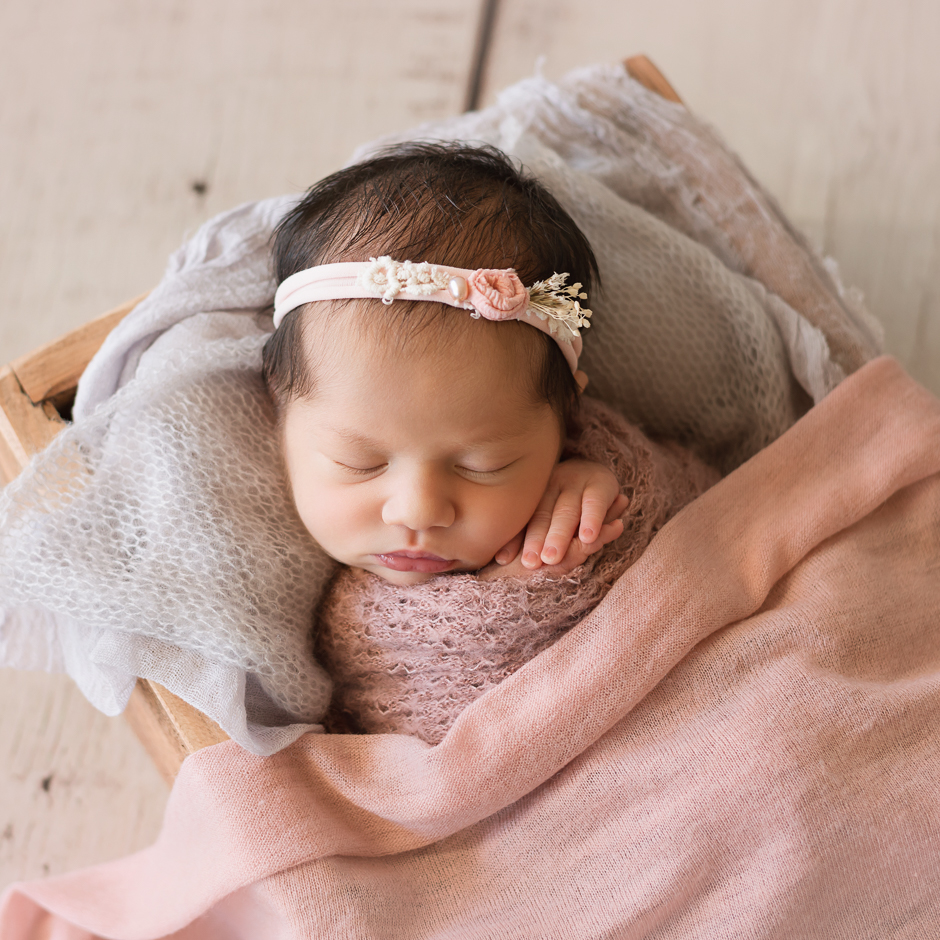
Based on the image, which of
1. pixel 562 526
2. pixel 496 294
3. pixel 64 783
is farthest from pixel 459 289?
pixel 64 783

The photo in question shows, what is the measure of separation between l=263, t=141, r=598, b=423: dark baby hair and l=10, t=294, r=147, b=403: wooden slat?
23cm

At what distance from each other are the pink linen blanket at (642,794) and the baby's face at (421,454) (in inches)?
5.7

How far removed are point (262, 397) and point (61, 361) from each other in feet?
0.78

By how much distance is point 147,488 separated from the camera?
0.93 metres

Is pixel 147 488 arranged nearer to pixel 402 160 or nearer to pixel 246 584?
pixel 246 584

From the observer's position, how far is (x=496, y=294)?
83 cm

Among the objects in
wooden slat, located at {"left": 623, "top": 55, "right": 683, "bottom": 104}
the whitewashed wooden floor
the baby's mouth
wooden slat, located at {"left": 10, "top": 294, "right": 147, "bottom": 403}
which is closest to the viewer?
the baby's mouth

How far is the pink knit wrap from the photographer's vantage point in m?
0.93

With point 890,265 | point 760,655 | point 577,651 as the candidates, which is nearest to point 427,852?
point 577,651

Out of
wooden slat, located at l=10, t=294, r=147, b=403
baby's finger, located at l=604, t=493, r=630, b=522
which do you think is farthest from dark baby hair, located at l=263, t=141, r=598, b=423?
wooden slat, located at l=10, t=294, r=147, b=403

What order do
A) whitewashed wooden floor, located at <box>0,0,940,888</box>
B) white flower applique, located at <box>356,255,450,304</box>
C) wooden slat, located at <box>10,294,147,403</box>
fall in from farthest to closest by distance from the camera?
whitewashed wooden floor, located at <box>0,0,940,888</box> < wooden slat, located at <box>10,294,147,403</box> < white flower applique, located at <box>356,255,450,304</box>

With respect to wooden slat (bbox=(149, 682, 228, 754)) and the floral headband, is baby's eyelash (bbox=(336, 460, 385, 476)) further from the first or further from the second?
wooden slat (bbox=(149, 682, 228, 754))

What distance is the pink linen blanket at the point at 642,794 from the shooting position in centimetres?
85

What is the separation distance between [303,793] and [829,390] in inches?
29.0
